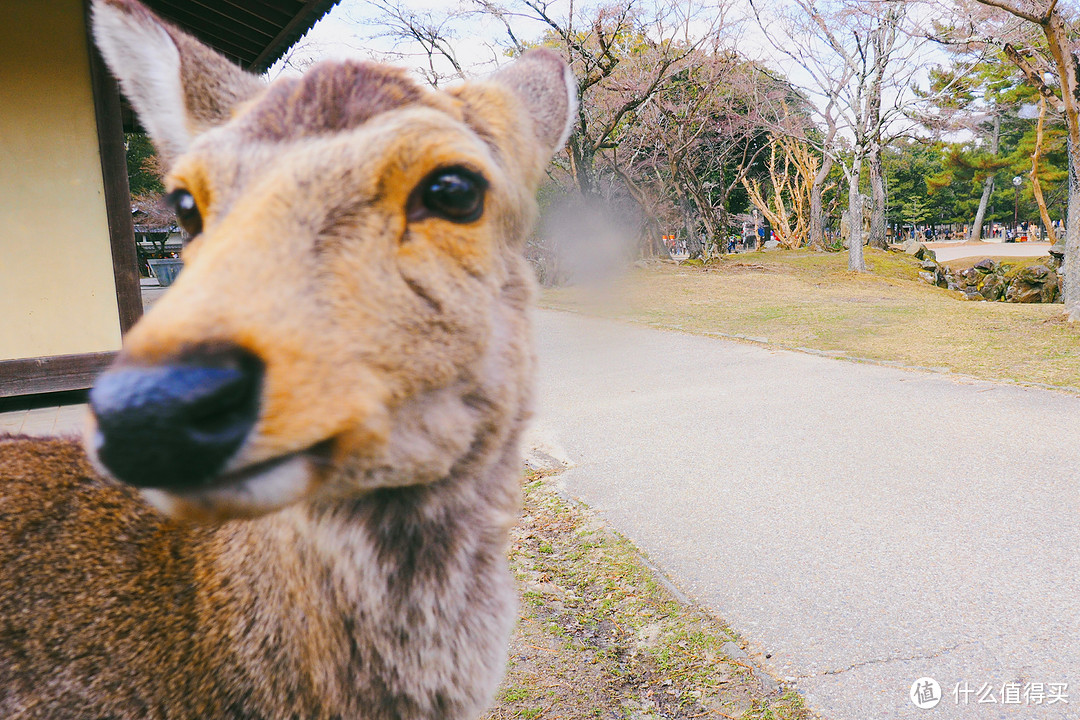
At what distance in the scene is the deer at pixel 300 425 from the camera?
866mm

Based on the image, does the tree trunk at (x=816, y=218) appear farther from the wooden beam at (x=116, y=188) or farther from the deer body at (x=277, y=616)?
the deer body at (x=277, y=616)

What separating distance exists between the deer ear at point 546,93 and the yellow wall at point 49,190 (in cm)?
633

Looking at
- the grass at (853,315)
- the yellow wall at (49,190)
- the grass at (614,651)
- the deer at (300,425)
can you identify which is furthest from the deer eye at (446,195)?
the grass at (853,315)

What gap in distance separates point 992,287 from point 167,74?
26.4 meters

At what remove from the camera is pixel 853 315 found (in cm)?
1334

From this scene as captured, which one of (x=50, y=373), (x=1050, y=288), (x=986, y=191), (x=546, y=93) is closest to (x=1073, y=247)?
(x=1050, y=288)

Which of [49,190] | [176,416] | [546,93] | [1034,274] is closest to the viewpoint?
[176,416]

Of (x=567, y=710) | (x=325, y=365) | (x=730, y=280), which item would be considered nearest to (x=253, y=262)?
(x=325, y=365)

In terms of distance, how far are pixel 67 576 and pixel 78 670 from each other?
0.61ft

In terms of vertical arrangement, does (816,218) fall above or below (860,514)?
above

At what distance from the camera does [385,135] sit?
44.8 inches

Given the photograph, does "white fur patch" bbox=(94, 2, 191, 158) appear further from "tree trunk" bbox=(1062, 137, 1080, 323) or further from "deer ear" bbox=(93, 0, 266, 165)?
"tree trunk" bbox=(1062, 137, 1080, 323)

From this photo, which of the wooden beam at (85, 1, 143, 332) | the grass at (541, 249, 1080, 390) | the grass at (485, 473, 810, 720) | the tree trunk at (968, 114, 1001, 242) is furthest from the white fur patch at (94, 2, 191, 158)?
the tree trunk at (968, 114, 1001, 242)

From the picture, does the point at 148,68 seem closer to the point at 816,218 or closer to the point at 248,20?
the point at 248,20
